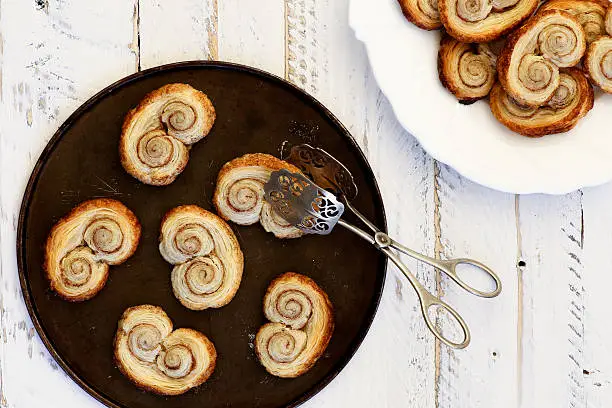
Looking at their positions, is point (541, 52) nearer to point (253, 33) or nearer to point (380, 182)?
point (380, 182)

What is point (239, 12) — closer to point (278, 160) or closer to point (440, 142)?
point (278, 160)

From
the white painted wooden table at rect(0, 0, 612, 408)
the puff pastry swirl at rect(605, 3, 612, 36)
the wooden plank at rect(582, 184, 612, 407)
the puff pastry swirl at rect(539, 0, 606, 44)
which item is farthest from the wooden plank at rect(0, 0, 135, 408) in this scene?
the wooden plank at rect(582, 184, 612, 407)

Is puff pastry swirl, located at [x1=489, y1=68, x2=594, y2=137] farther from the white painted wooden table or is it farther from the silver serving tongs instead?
the silver serving tongs

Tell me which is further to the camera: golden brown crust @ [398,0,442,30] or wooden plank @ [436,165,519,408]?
wooden plank @ [436,165,519,408]

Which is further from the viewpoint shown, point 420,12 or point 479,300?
point 479,300

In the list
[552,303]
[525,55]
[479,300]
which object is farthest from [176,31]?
[552,303]

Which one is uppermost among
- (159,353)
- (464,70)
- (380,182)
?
(464,70)
